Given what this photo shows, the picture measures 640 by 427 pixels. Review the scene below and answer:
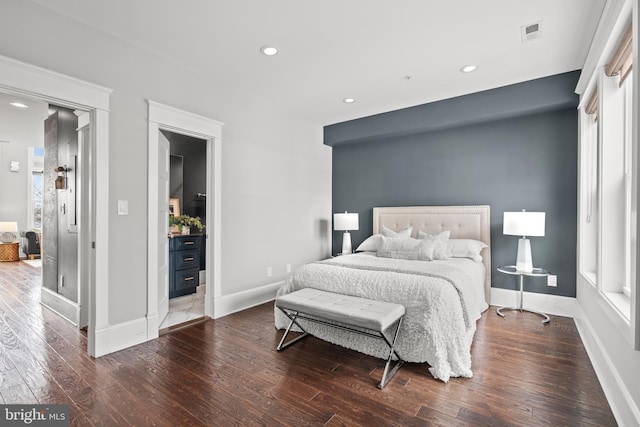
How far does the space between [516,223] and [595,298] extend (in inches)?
42.1

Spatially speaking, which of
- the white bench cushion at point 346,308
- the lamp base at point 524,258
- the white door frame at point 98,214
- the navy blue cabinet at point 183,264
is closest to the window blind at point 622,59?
the lamp base at point 524,258

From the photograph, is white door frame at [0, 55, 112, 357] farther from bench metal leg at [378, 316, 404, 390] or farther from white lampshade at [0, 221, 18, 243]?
white lampshade at [0, 221, 18, 243]

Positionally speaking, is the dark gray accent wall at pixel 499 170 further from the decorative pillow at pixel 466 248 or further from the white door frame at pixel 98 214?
the white door frame at pixel 98 214

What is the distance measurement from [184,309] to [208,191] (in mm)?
1531

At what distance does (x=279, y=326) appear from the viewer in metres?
3.11

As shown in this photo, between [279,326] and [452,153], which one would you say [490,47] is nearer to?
[452,153]

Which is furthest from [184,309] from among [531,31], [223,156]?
[531,31]

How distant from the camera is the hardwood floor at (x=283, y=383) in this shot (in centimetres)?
177

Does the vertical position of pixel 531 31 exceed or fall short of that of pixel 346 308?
it exceeds it

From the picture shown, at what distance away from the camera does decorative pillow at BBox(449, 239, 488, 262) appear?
144 inches

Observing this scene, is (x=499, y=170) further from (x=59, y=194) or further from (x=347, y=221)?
(x=59, y=194)

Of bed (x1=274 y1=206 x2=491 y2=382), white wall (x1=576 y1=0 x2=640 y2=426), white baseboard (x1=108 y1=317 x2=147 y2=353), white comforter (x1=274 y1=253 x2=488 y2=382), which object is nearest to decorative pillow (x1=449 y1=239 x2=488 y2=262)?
bed (x1=274 y1=206 x2=491 y2=382)

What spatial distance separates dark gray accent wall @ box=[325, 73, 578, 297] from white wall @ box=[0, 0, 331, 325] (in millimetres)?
1016

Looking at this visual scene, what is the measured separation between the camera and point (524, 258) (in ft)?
11.2
